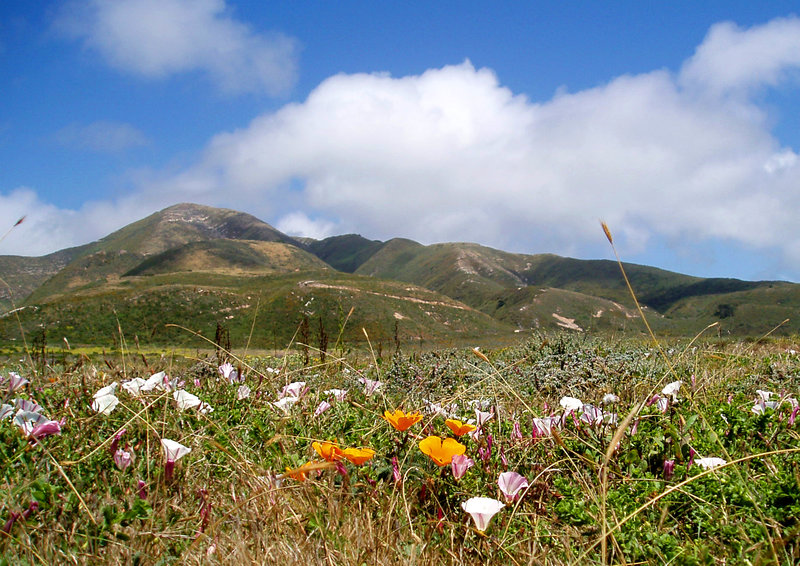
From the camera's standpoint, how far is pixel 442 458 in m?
1.81

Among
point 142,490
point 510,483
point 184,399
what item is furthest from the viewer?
point 184,399

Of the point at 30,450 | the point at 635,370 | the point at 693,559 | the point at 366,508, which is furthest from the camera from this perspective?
the point at 635,370

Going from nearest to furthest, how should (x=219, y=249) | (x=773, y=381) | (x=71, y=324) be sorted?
(x=773, y=381), (x=71, y=324), (x=219, y=249)

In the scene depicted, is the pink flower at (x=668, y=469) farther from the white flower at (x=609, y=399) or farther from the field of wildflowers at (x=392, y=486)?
the white flower at (x=609, y=399)

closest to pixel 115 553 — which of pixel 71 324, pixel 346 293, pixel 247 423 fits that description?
pixel 247 423

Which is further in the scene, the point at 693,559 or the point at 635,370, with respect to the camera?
the point at 635,370

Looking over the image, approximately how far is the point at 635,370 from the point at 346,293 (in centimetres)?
9028

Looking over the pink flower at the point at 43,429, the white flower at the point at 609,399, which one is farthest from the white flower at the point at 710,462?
the pink flower at the point at 43,429

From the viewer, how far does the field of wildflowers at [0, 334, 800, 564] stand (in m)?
1.70

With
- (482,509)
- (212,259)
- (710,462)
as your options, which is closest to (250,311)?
(710,462)

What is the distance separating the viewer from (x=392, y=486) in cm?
222

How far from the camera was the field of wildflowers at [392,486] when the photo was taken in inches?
66.8

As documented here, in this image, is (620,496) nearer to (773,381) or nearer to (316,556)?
(316,556)

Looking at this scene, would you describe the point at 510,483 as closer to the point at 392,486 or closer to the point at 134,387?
the point at 392,486
